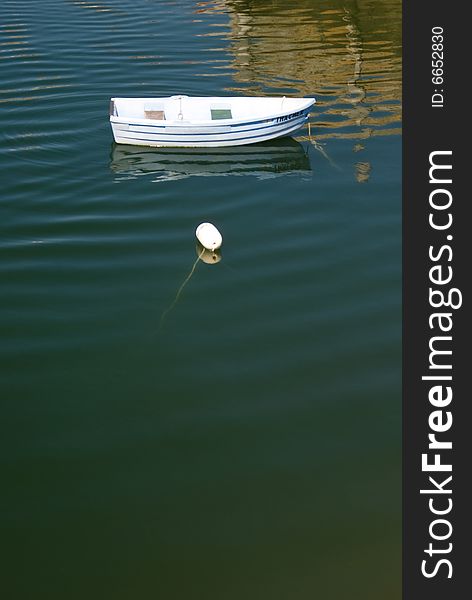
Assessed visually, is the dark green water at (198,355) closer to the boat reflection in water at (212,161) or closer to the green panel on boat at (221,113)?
the boat reflection in water at (212,161)

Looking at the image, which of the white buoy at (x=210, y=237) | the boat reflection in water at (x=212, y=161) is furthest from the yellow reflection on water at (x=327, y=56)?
the white buoy at (x=210, y=237)

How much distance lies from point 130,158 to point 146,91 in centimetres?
502

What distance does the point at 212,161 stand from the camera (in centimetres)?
2362

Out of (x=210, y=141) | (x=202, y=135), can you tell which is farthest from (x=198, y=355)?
(x=210, y=141)

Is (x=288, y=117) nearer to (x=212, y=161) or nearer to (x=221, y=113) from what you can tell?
(x=221, y=113)

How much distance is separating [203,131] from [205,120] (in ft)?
1.01

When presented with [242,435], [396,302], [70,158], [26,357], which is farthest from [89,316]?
[70,158]

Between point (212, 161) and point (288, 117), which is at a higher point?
point (288, 117)

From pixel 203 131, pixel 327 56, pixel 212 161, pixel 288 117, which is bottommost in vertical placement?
pixel 212 161

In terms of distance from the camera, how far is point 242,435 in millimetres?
14133

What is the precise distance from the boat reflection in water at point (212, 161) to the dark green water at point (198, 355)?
8 cm

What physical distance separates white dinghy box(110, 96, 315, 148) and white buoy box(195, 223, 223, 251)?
5.28 m

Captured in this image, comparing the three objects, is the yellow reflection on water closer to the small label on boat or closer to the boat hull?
the small label on boat

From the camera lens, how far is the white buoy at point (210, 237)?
1853 centimetres
